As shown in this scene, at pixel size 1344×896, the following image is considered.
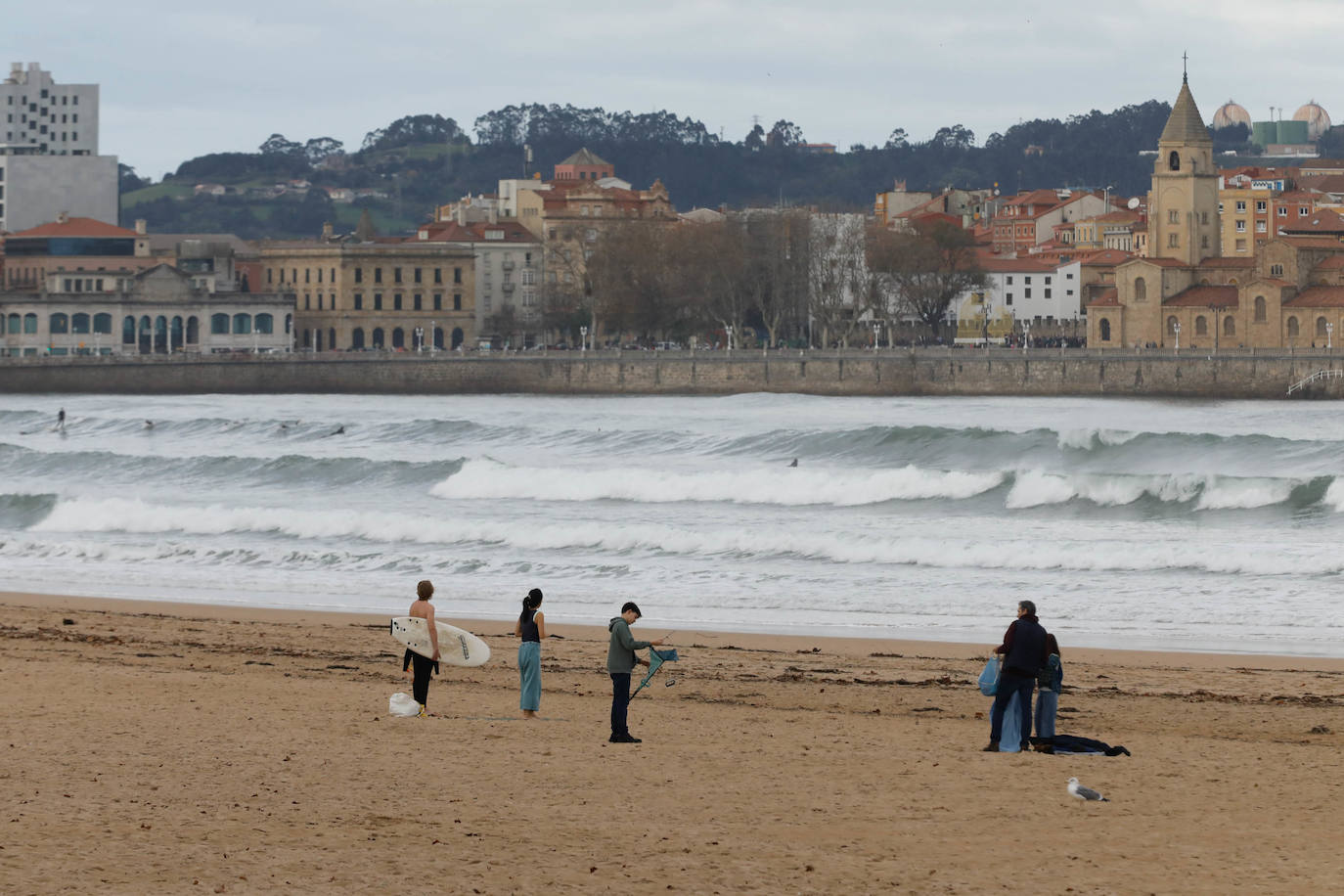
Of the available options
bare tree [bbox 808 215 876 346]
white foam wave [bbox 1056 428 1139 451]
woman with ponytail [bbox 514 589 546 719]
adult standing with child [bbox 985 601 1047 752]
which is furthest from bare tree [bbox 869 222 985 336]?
adult standing with child [bbox 985 601 1047 752]

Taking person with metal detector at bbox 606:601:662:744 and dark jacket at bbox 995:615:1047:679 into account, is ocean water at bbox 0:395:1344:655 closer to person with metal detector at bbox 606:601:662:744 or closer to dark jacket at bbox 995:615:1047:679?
dark jacket at bbox 995:615:1047:679

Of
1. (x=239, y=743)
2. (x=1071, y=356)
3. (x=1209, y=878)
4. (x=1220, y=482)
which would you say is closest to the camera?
(x=1209, y=878)

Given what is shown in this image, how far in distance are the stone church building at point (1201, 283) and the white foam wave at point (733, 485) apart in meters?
44.9

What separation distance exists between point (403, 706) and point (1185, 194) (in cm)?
7774

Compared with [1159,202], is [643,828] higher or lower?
lower

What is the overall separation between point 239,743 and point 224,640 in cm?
535

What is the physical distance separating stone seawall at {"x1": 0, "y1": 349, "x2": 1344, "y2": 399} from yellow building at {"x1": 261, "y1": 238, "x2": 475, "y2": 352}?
13.3m

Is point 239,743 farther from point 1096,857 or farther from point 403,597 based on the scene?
point 403,597

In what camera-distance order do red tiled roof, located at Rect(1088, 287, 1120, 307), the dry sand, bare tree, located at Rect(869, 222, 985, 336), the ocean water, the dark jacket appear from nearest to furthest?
the dry sand < the dark jacket < the ocean water < red tiled roof, located at Rect(1088, 287, 1120, 307) < bare tree, located at Rect(869, 222, 985, 336)

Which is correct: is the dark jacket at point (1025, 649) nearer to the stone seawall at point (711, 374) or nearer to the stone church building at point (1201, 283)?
the stone seawall at point (711, 374)

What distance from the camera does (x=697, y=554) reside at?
22.8 m

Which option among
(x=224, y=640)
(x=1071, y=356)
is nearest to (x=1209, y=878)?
(x=224, y=640)

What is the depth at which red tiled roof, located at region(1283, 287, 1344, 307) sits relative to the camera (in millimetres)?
73625

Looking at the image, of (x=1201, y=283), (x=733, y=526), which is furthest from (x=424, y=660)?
(x=1201, y=283)
